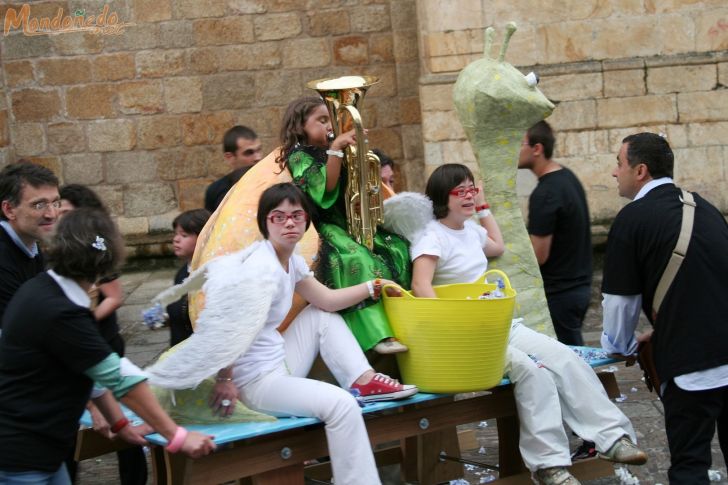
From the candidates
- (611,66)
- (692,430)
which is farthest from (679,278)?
(611,66)

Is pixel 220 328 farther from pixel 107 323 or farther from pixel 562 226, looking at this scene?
pixel 562 226

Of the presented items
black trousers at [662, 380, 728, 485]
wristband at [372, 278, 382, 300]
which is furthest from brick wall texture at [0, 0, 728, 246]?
black trousers at [662, 380, 728, 485]

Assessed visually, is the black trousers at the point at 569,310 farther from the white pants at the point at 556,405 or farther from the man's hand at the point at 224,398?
the man's hand at the point at 224,398

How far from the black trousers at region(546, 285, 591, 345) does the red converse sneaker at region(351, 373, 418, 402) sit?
6.28 ft

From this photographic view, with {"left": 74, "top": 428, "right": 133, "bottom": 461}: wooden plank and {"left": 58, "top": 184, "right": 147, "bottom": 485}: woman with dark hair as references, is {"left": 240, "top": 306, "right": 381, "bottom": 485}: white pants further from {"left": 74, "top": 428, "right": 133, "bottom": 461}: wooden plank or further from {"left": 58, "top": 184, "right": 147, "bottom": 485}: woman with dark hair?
{"left": 74, "top": 428, "right": 133, "bottom": 461}: wooden plank

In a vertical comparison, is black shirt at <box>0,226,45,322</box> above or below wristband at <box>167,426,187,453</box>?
above

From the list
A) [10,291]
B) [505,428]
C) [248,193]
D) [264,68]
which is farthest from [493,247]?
[264,68]

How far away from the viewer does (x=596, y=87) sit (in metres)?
10.2

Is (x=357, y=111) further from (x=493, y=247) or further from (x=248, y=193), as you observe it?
(x=493, y=247)

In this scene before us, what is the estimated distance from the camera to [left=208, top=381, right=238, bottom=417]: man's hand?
4.38 m

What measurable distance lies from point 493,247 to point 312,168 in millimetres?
1036

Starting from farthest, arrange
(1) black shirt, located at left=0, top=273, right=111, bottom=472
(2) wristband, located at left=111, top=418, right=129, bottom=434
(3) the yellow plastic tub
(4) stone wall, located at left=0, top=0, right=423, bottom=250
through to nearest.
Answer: (4) stone wall, located at left=0, top=0, right=423, bottom=250, (3) the yellow plastic tub, (2) wristband, located at left=111, top=418, right=129, bottom=434, (1) black shirt, located at left=0, top=273, right=111, bottom=472

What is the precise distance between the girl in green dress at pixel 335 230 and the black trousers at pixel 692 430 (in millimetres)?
1107

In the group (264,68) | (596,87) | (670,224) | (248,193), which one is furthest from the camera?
(264,68)
